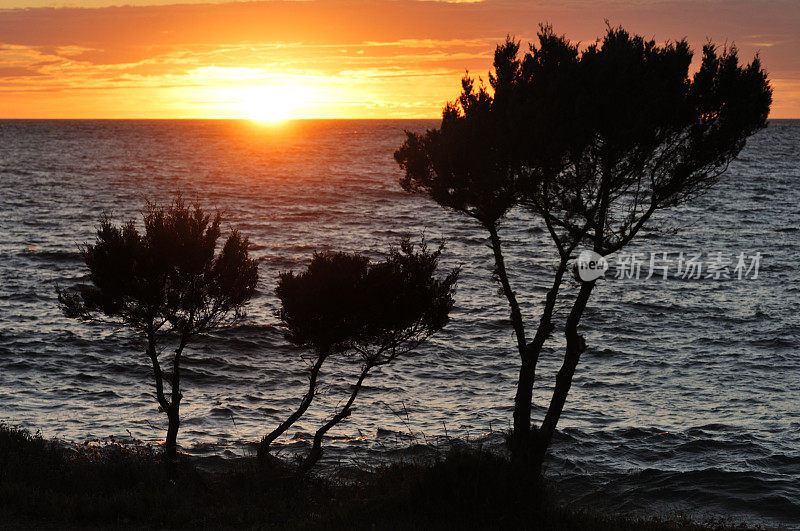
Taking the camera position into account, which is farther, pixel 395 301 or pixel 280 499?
pixel 395 301

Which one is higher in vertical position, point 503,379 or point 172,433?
point 172,433

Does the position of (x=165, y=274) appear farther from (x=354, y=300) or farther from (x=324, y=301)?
(x=354, y=300)

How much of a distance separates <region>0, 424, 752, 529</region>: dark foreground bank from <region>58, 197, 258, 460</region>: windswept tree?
200 centimetres

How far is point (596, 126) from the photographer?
15.1 meters

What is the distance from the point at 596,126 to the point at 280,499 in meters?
11.4

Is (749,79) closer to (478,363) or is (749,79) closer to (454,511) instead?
(454,511)

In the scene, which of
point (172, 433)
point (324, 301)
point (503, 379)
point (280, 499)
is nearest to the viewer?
point (280, 499)

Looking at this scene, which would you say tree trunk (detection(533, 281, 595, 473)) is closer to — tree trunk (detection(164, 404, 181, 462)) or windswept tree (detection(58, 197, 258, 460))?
windswept tree (detection(58, 197, 258, 460))

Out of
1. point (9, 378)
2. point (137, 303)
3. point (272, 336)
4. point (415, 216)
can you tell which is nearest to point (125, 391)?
point (9, 378)

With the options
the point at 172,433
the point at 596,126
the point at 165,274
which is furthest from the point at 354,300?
the point at 596,126

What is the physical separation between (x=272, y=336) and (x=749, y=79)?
28620mm

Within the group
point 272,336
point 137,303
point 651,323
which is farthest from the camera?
point 651,323

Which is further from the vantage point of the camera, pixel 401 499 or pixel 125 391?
pixel 125 391

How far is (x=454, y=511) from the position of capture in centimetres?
1491
